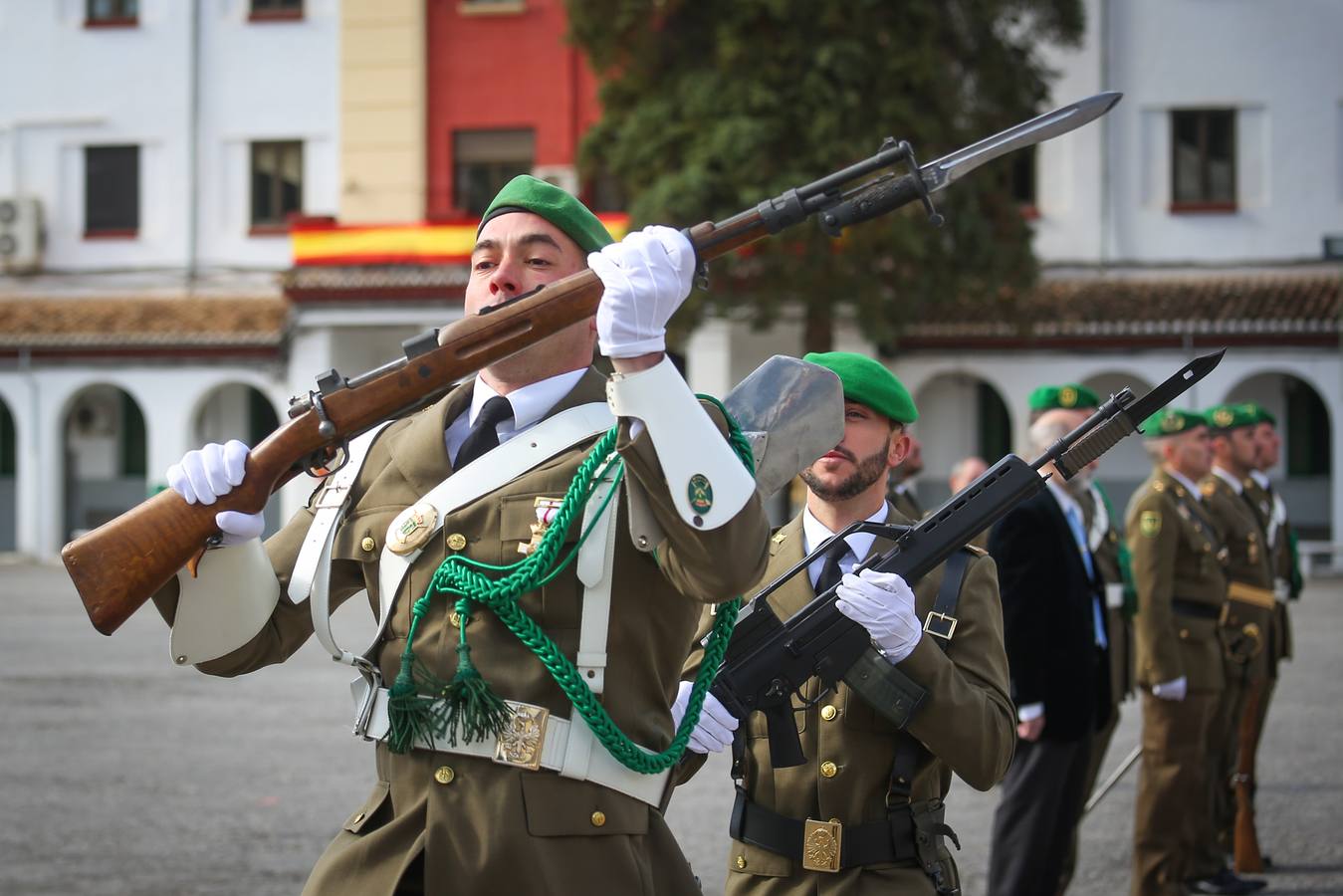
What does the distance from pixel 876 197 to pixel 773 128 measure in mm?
17418

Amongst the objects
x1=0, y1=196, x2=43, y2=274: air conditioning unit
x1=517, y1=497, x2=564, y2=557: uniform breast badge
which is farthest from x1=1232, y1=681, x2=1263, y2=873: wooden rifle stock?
x1=0, y1=196, x2=43, y2=274: air conditioning unit

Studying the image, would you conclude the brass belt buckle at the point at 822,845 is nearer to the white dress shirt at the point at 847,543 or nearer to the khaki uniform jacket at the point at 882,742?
the khaki uniform jacket at the point at 882,742

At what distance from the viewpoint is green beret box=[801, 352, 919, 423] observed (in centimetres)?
395

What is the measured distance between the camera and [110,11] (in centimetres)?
2853

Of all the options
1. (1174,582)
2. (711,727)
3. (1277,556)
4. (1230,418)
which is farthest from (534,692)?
(1277,556)

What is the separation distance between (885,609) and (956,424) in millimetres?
23363

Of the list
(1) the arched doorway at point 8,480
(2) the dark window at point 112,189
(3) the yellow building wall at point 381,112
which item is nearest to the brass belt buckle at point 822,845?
(3) the yellow building wall at point 381,112

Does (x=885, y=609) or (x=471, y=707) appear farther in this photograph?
(x=885, y=609)

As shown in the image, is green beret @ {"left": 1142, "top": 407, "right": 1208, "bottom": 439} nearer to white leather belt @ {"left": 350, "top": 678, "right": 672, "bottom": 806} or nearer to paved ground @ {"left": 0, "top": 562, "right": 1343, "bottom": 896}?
paved ground @ {"left": 0, "top": 562, "right": 1343, "bottom": 896}

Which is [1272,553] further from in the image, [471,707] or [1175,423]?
[471,707]

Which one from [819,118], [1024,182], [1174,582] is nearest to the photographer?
[1174,582]

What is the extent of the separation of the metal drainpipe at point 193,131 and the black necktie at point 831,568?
25.8 metres

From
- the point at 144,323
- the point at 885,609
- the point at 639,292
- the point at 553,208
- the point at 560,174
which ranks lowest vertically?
the point at 885,609

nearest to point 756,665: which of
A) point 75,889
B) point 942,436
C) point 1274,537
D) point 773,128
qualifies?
point 75,889
